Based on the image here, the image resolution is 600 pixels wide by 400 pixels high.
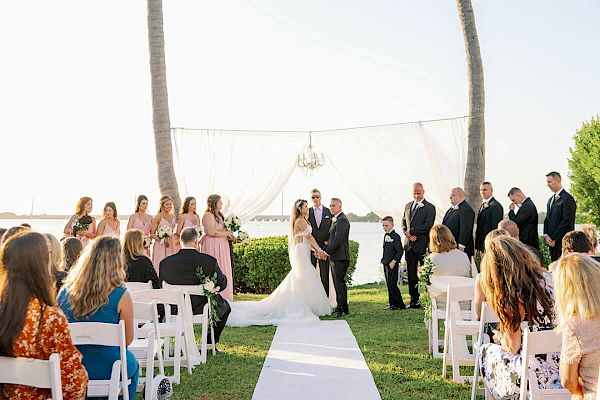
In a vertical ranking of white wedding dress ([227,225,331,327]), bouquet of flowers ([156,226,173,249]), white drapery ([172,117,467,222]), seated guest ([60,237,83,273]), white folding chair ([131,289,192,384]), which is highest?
white drapery ([172,117,467,222])

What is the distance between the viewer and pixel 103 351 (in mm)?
4098

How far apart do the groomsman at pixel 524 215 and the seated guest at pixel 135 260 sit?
543 cm

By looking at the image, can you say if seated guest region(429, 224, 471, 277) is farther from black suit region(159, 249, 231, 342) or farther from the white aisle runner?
black suit region(159, 249, 231, 342)

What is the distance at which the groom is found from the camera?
10117 millimetres

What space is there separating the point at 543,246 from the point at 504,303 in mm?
11860

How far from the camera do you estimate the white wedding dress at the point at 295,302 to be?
962cm

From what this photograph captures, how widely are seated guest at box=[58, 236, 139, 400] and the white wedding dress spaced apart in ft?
17.5

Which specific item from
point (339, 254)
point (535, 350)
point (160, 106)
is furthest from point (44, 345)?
point (160, 106)

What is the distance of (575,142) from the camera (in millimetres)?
32125

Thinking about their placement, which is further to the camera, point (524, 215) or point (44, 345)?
point (524, 215)

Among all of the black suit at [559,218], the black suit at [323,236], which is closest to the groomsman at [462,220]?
the black suit at [559,218]

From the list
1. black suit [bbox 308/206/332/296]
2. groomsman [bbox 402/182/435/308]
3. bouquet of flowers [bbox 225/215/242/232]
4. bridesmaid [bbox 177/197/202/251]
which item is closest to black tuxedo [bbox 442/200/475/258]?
groomsman [bbox 402/182/435/308]

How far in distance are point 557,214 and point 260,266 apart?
6.11 m

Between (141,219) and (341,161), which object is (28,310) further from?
(341,161)
